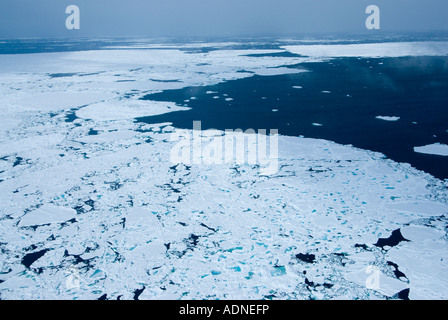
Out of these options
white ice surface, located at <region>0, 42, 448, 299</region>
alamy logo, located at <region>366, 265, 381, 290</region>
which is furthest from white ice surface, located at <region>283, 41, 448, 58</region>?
alamy logo, located at <region>366, 265, 381, 290</region>

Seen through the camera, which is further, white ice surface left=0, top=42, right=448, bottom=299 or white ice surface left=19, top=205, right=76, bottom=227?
white ice surface left=19, top=205, right=76, bottom=227

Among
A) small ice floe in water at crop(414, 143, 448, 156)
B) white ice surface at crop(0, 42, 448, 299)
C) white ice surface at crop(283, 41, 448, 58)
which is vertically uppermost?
white ice surface at crop(283, 41, 448, 58)

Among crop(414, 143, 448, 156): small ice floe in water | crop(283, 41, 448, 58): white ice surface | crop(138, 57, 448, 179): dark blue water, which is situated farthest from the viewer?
crop(283, 41, 448, 58): white ice surface

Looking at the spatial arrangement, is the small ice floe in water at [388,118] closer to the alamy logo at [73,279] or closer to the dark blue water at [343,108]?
the dark blue water at [343,108]

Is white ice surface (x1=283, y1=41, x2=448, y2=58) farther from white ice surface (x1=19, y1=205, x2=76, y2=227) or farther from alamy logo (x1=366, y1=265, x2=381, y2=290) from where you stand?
white ice surface (x1=19, y1=205, x2=76, y2=227)
